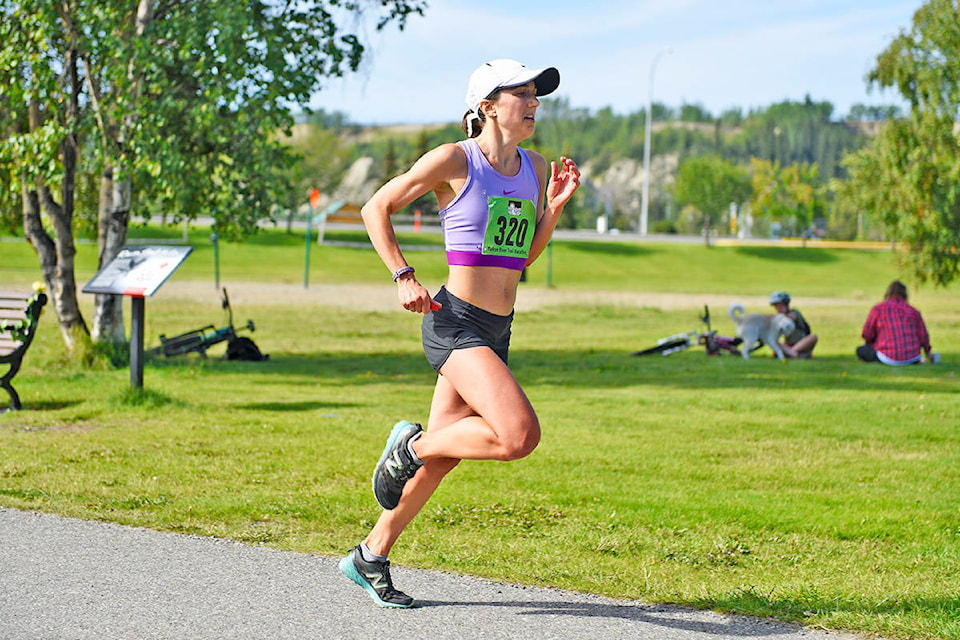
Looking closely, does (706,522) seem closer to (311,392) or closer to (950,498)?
(950,498)

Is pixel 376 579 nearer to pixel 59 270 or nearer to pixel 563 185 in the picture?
pixel 563 185

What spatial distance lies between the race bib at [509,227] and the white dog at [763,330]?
470 inches

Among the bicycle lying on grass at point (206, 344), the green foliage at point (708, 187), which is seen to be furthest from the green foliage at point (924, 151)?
the green foliage at point (708, 187)

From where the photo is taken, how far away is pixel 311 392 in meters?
12.3

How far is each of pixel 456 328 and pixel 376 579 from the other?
1.03 meters

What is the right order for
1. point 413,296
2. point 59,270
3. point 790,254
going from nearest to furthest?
1. point 413,296
2. point 59,270
3. point 790,254

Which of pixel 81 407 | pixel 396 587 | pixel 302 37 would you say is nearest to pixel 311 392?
pixel 81 407

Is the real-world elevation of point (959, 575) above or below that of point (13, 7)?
below

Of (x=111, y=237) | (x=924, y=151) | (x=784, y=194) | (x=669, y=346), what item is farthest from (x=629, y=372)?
(x=784, y=194)

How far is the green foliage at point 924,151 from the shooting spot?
82.8ft

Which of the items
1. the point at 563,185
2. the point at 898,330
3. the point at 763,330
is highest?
the point at 563,185

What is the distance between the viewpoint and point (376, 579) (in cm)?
453

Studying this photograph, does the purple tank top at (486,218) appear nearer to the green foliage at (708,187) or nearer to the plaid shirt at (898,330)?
the plaid shirt at (898,330)

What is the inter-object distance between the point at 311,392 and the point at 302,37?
179 inches
